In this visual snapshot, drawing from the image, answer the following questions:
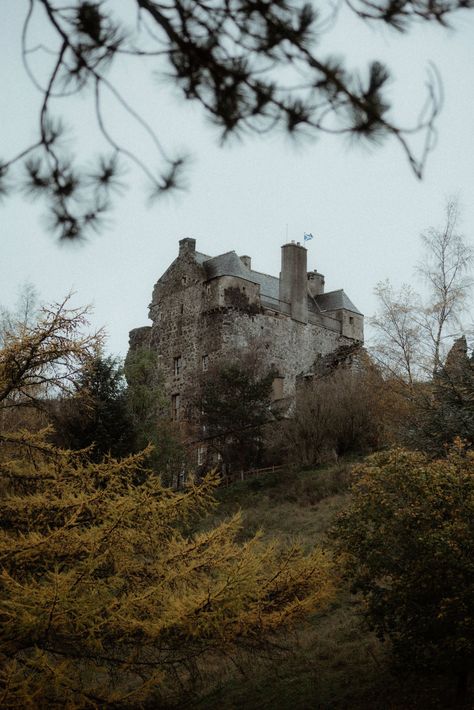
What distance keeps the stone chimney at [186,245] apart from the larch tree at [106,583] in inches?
1234

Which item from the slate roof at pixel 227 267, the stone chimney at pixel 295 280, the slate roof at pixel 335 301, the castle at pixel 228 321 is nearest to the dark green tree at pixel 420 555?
the castle at pixel 228 321

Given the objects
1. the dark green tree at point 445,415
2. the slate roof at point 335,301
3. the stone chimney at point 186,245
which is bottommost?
the dark green tree at point 445,415

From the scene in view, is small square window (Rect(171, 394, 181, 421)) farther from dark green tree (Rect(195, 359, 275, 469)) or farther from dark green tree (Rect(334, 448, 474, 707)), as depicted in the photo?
dark green tree (Rect(334, 448, 474, 707))

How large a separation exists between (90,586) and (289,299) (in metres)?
35.3

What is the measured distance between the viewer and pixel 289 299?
4494 cm

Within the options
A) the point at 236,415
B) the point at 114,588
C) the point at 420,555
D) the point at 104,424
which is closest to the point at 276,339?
the point at 236,415

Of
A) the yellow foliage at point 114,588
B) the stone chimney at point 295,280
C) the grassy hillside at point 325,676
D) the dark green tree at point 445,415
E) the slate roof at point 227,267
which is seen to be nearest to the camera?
the yellow foliage at point 114,588

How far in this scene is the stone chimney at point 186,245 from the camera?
44625mm

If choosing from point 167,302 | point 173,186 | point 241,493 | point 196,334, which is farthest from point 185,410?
point 173,186

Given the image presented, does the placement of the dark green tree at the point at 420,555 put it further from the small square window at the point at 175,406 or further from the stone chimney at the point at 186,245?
the stone chimney at the point at 186,245

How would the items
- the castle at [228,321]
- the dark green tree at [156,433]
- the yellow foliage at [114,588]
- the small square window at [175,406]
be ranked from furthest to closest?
the castle at [228,321] < the small square window at [175,406] < the dark green tree at [156,433] < the yellow foliage at [114,588]

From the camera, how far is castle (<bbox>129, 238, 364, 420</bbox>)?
42.0 m

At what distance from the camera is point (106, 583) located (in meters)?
10.9

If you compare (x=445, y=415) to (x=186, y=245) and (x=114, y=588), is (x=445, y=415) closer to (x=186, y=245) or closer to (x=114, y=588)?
(x=114, y=588)
